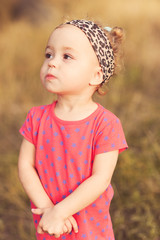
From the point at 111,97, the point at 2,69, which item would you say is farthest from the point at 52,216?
the point at 2,69

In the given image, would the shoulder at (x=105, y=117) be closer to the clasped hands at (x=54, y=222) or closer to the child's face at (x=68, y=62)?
the child's face at (x=68, y=62)

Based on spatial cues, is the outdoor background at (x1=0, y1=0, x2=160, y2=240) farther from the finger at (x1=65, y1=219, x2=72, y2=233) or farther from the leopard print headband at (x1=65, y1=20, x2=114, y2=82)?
the finger at (x1=65, y1=219, x2=72, y2=233)

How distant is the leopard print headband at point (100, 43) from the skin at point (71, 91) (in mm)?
24

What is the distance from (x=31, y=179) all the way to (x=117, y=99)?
295 cm

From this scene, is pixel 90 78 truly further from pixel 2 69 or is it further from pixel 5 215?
pixel 2 69

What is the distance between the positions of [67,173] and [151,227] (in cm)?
122

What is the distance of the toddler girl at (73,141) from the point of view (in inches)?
61.3

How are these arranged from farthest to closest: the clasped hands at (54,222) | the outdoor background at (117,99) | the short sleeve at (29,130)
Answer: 1. the outdoor background at (117,99)
2. the short sleeve at (29,130)
3. the clasped hands at (54,222)

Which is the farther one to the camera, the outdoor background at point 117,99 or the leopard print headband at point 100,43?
the outdoor background at point 117,99

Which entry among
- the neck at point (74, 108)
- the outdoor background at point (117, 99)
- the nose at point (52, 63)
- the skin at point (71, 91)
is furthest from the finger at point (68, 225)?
the outdoor background at point (117, 99)

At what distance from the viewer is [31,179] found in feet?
5.59

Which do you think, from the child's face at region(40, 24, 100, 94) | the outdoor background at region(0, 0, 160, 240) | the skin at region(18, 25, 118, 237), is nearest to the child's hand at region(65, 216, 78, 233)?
the skin at region(18, 25, 118, 237)

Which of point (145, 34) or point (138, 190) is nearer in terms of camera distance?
point (138, 190)

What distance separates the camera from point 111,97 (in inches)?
176
